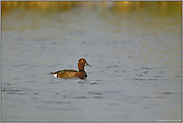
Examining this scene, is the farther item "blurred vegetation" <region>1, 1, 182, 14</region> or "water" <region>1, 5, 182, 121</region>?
"blurred vegetation" <region>1, 1, 182, 14</region>

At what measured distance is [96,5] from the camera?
37.5m

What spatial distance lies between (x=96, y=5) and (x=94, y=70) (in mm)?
24223

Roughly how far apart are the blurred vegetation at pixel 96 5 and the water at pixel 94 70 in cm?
543

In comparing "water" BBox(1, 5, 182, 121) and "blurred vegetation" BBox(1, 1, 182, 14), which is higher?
"blurred vegetation" BBox(1, 1, 182, 14)

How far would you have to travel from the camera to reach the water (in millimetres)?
9086

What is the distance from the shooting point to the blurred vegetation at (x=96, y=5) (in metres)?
33.4

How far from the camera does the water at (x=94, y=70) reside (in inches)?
358

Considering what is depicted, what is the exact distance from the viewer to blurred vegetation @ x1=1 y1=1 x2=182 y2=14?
33375 millimetres

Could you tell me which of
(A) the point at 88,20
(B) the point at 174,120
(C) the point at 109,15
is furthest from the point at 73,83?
(C) the point at 109,15

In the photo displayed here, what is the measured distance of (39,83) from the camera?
1184 centimetres

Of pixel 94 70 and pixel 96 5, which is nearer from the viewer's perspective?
pixel 94 70

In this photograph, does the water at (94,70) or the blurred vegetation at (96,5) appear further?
the blurred vegetation at (96,5)

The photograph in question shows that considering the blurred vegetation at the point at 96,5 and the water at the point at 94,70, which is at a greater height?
the blurred vegetation at the point at 96,5

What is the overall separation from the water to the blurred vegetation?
5.43 meters
